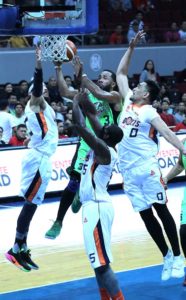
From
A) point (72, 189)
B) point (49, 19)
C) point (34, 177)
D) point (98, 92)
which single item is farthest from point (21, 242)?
point (49, 19)

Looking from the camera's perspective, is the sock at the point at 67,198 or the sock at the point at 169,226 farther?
the sock at the point at 67,198

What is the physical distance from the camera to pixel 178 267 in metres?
7.63

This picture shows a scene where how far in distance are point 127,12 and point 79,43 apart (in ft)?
7.77

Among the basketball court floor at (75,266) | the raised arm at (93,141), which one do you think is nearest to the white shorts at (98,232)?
the raised arm at (93,141)

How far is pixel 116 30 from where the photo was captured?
63.4 ft

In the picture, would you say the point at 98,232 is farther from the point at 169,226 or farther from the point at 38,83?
the point at 38,83

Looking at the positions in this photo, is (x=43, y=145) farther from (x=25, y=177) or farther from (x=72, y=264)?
(x=72, y=264)

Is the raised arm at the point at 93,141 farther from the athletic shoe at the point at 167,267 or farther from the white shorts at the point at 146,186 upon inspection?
the athletic shoe at the point at 167,267

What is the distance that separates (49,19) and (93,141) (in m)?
1.62

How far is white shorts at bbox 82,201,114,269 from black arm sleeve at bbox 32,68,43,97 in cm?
160

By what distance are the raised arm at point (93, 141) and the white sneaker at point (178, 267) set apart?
1737 mm

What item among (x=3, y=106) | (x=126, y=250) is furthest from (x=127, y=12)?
(x=126, y=250)

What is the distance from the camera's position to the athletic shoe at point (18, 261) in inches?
307

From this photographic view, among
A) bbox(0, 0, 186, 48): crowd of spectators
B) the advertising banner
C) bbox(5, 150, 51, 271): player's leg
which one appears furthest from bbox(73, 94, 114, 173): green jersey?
bbox(0, 0, 186, 48): crowd of spectators
